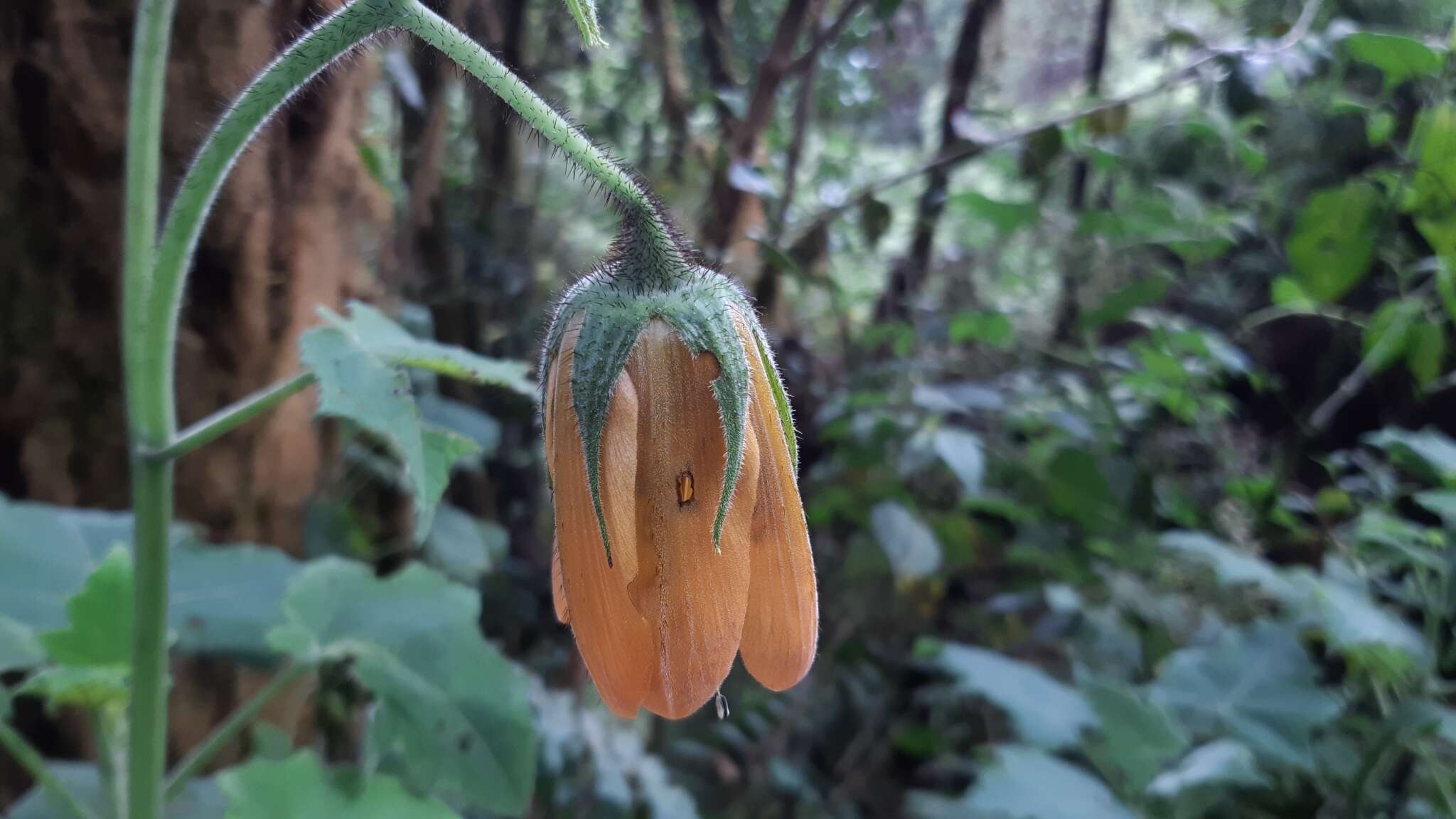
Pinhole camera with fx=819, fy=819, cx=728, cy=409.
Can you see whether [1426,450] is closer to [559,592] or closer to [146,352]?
[559,592]

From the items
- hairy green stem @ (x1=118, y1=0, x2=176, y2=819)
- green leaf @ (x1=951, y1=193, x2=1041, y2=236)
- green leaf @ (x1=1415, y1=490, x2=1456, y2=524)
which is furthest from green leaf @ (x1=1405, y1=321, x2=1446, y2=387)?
hairy green stem @ (x1=118, y1=0, x2=176, y2=819)

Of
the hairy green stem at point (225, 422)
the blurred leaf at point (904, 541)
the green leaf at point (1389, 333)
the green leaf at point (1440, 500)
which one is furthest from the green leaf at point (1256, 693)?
the hairy green stem at point (225, 422)

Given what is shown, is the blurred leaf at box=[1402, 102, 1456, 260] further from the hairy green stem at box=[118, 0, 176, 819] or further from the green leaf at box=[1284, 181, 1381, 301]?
the hairy green stem at box=[118, 0, 176, 819]

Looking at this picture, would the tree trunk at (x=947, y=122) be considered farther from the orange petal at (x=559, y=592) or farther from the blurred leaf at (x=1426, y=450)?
the orange petal at (x=559, y=592)

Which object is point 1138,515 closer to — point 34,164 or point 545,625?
point 545,625

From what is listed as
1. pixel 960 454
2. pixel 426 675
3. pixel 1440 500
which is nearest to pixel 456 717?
pixel 426 675

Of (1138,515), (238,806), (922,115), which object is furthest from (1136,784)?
(922,115)

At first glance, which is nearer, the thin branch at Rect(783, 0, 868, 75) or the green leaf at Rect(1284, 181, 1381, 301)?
the green leaf at Rect(1284, 181, 1381, 301)
